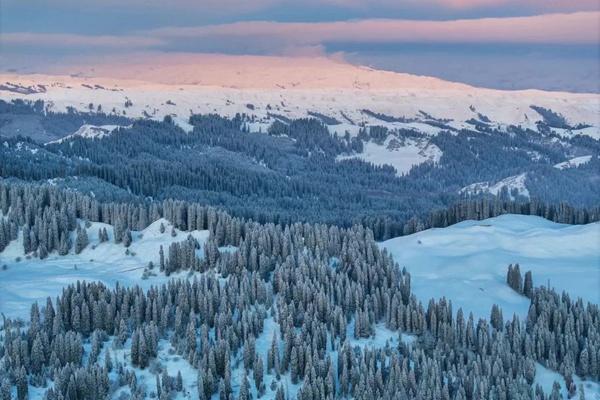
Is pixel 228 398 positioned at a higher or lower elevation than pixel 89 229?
lower

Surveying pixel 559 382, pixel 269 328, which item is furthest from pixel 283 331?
pixel 559 382

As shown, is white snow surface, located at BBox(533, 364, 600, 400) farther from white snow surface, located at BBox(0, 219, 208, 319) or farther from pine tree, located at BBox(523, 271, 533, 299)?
white snow surface, located at BBox(0, 219, 208, 319)

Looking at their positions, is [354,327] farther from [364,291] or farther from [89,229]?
[89,229]

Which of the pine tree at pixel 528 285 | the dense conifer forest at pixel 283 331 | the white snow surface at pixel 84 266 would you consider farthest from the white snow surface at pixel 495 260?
the white snow surface at pixel 84 266

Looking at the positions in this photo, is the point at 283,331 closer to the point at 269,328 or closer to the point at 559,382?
the point at 269,328

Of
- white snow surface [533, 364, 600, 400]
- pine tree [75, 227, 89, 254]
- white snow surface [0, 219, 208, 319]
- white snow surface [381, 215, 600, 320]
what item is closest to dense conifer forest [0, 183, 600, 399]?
pine tree [75, 227, 89, 254]

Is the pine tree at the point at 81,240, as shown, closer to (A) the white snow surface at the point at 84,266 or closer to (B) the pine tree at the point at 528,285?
(A) the white snow surface at the point at 84,266

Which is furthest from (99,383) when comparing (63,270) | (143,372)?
(63,270)
